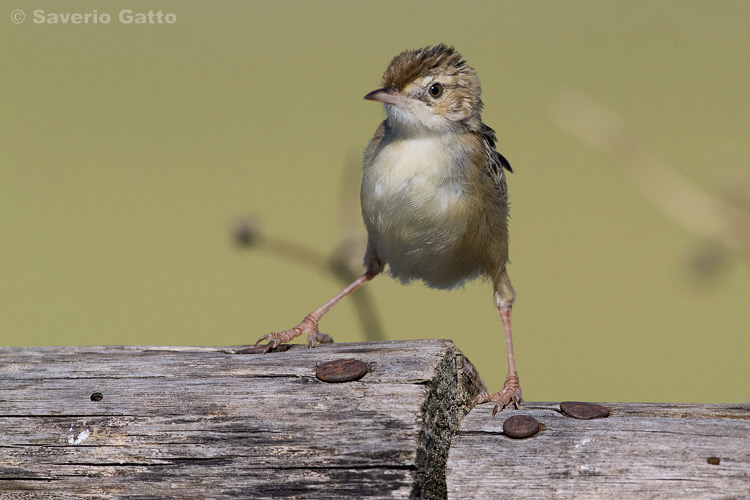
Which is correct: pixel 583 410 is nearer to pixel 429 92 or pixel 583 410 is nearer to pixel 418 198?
pixel 418 198

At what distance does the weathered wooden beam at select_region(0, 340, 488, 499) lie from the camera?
2193mm

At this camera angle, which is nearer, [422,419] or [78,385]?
[422,419]

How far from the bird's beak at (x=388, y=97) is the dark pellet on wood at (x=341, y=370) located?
1232mm

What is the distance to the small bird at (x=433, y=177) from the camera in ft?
11.0

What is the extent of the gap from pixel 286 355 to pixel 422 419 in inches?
25.5

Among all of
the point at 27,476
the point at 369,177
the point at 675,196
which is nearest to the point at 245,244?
the point at 369,177

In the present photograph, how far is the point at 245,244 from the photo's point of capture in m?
3.38

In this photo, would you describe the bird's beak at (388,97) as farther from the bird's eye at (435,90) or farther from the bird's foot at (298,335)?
the bird's foot at (298,335)

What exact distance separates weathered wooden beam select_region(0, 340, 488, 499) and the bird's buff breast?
2.74 feet

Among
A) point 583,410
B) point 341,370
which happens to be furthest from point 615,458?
point 341,370

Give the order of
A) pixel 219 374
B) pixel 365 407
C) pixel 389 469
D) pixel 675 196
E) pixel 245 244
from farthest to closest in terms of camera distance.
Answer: pixel 245 244 < pixel 219 374 < pixel 365 407 < pixel 389 469 < pixel 675 196

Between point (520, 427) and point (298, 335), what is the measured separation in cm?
140

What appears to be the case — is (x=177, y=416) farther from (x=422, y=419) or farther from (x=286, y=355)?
(x=422, y=419)

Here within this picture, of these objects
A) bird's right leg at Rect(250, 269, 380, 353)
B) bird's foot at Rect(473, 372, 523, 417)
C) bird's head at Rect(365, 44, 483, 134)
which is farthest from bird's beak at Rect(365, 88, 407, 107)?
bird's foot at Rect(473, 372, 523, 417)
